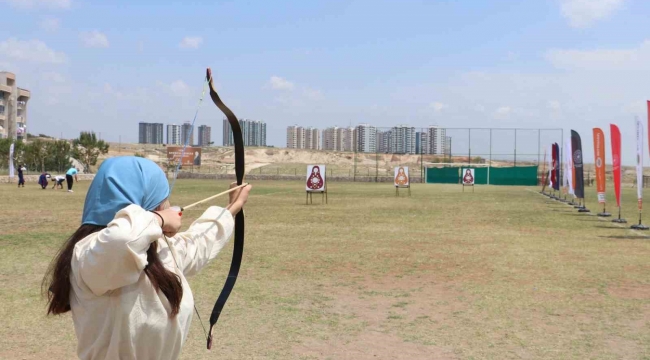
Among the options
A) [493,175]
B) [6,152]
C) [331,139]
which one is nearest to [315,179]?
[493,175]

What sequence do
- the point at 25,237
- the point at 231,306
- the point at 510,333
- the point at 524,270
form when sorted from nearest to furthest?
the point at 510,333 < the point at 231,306 < the point at 524,270 < the point at 25,237

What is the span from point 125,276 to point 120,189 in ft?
0.79

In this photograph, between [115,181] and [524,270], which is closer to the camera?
[115,181]

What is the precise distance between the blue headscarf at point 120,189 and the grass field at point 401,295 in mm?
3627

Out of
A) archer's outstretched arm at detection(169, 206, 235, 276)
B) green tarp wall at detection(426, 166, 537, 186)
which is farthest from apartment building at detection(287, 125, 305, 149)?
archer's outstretched arm at detection(169, 206, 235, 276)

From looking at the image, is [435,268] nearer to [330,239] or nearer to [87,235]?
[330,239]

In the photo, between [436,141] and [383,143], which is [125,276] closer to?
[436,141]

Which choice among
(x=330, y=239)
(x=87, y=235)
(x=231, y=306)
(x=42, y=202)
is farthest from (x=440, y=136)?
(x=87, y=235)

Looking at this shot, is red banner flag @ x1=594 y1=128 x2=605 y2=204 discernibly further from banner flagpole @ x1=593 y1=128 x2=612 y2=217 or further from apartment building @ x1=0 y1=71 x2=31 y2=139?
apartment building @ x1=0 y1=71 x2=31 y2=139

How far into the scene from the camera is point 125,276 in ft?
5.57

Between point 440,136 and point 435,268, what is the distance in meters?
54.2

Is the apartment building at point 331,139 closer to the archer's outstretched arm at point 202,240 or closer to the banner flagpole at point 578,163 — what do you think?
the banner flagpole at point 578,163

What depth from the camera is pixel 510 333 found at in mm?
6000

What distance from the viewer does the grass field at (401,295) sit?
18.2 feet
